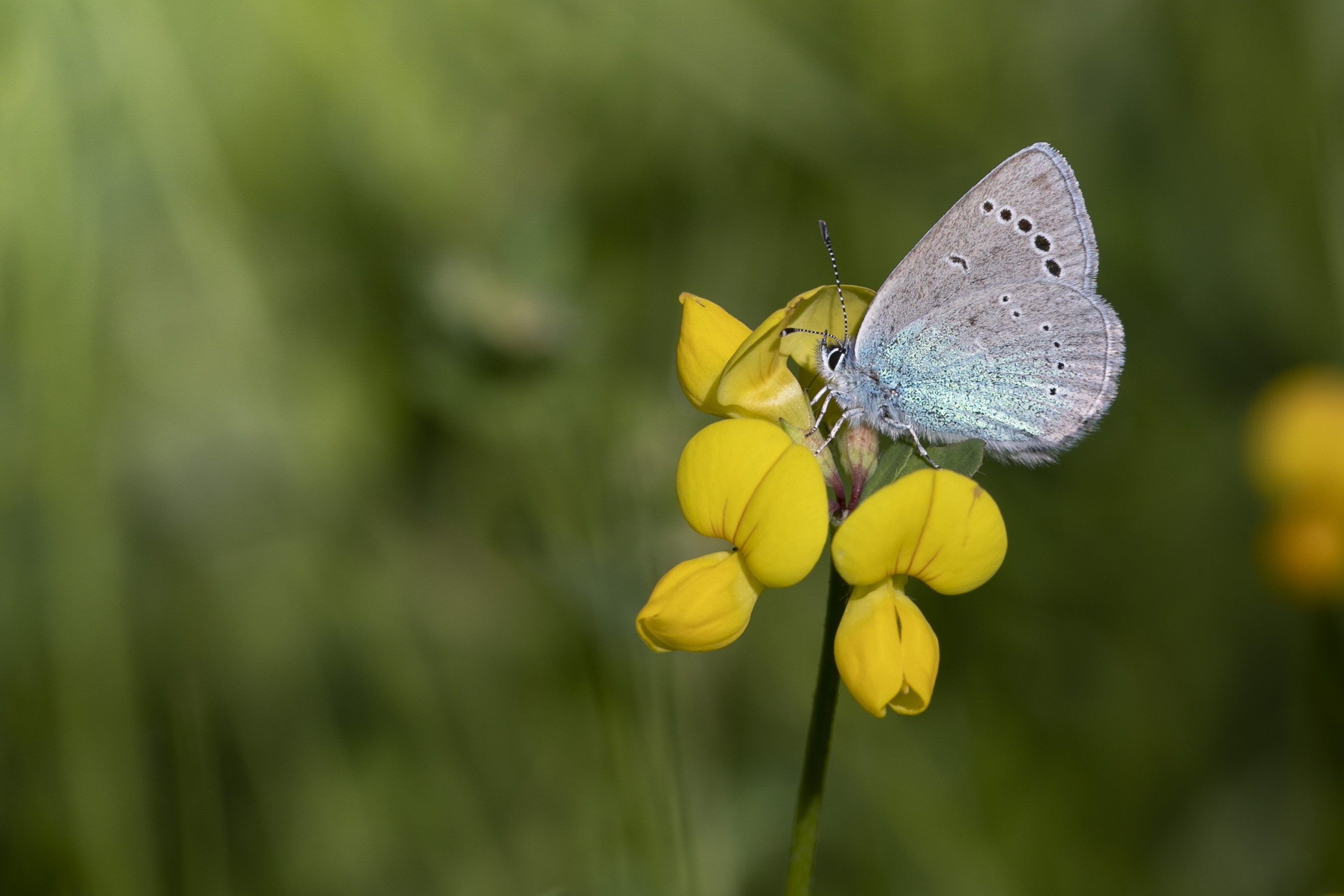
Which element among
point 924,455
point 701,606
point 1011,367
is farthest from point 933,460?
point 1011,367

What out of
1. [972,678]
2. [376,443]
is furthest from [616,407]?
[972,678]

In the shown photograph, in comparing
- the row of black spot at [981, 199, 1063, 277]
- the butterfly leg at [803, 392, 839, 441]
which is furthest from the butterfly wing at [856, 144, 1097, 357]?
the butterfly leg at [803, 392, 839, 441]

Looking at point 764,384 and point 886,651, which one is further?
point 764,384

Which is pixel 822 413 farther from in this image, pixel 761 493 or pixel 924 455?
pixel 761 493

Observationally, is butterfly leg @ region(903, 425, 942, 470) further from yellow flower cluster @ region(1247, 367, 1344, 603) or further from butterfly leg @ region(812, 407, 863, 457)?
yellow flower cluster @ region(1247, 367, 1344, 603)

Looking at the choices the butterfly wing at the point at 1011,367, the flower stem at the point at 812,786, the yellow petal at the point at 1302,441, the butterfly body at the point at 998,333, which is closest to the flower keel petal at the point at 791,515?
the flower stem at the point at 812,786

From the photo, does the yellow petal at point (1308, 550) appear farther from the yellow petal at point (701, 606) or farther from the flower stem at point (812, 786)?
the flower stem at point (812, 786)
